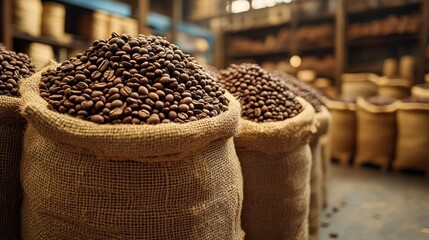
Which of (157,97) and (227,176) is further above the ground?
(157,97)

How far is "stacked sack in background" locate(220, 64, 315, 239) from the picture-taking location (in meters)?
1.31

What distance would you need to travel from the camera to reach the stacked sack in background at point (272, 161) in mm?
1312

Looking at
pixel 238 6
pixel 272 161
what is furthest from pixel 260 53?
pixel 272 161

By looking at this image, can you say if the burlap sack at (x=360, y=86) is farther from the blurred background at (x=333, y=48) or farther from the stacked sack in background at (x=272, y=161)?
the stacked sack in background at (x=272, y=161)

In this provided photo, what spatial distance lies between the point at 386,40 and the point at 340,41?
0.66 m

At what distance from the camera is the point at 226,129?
3.35 ft

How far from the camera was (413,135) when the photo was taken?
3600 mm

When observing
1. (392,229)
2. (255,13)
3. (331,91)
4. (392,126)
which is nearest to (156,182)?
(392,229)

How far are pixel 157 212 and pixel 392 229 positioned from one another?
5.80 feet

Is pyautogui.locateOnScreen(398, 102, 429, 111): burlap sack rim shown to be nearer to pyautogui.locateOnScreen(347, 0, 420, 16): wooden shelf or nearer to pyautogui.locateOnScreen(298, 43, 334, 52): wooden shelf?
pyautogui.locateOnScreen(347, 0, 420, 16): wooden shelf

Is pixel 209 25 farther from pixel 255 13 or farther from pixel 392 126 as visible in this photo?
pixel 392 126

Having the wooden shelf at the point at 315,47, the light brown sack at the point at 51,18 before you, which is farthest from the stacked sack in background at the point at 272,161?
the wooden shelf at the point at 315,47

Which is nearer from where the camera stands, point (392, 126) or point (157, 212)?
point (157, 212)

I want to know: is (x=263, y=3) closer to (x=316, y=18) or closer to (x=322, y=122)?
(x=316, y=18)
